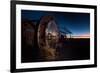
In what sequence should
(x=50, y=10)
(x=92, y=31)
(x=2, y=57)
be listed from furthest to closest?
(x=92, y=31) → (x=50, y=10) → (x=2, y=57)

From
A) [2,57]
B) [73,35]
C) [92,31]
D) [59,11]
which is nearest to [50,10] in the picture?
[59,11]

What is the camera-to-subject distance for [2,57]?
1636 millimetres

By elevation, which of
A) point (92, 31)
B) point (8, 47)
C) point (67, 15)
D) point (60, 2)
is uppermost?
point (60, 2)

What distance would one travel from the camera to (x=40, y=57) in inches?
68.4

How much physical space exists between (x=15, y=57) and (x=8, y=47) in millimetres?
103

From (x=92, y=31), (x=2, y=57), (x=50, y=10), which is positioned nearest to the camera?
(x=2, y=57)

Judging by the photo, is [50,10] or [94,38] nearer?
[50,10]

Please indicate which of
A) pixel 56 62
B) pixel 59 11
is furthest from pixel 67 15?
pixel 56 62

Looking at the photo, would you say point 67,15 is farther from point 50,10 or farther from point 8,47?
point 8,47

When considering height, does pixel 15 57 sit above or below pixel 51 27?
below

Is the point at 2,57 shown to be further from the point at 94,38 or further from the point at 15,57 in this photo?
the point at 94,38

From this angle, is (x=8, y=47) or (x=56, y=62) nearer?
(x=8, y=47)

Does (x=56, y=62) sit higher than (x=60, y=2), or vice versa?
(x=60, y=2)

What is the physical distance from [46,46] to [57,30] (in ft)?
0.58
